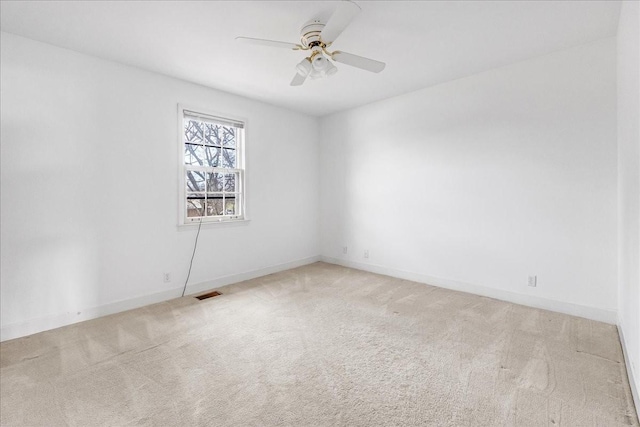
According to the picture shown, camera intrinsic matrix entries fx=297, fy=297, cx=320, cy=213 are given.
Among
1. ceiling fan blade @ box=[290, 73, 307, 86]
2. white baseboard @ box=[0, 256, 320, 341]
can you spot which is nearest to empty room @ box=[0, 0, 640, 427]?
white baseboard @ box=[0, 256, 320, 341]

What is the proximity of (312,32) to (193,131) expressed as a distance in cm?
215

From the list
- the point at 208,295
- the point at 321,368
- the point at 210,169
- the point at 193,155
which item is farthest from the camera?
the point at 210,169

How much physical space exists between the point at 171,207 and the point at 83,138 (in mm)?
1061

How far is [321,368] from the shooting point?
2.10 metres

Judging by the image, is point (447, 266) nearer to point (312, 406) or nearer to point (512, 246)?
point (512, 246)

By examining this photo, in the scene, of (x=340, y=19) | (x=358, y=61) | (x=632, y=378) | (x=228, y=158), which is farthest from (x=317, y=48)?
(x=632, y=378)

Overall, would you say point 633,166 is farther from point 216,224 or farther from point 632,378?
point 216,224

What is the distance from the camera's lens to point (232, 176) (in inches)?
165

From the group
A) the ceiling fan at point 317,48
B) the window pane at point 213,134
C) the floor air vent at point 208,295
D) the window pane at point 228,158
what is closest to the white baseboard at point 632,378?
the ceiling fan at point 317,48

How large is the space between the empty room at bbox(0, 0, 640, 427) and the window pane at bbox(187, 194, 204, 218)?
0.07 meters

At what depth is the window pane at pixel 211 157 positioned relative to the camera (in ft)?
12.7

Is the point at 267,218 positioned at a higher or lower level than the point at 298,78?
lower

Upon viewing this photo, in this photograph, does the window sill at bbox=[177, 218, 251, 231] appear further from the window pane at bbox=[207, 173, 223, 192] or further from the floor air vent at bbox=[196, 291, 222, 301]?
the floor air vent at bbox=[196, 291, 222, 301]

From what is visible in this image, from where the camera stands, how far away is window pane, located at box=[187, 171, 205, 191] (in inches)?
147
